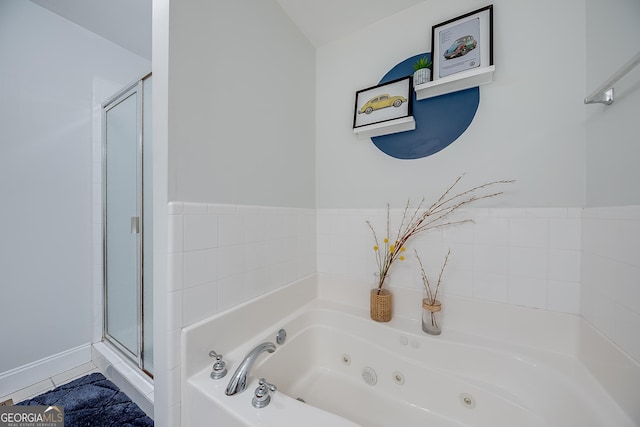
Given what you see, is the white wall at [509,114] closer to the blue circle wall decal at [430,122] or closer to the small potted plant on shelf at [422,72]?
the blue circle wall decal at [430,122]

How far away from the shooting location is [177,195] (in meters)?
0.83

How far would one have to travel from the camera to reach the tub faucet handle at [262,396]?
706 mm

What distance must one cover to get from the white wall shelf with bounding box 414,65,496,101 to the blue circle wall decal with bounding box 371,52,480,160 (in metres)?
0.03

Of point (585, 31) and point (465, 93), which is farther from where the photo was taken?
point (465, 93)

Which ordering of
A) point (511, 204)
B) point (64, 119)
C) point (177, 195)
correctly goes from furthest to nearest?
point (64, 119), point (511, 204), point (177, 195)

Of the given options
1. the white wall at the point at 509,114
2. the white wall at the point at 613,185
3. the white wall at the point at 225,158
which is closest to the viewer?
the white wall at the point at 613,185

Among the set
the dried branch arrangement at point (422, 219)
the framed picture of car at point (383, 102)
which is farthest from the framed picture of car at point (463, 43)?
the dried branch arrangement at point (422, 219)

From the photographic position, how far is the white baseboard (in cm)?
131

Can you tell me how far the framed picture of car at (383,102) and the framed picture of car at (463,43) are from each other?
0.55 feet

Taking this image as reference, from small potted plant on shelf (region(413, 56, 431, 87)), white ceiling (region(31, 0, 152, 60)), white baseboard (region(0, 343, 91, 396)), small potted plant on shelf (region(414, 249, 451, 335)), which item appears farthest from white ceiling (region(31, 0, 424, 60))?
white baseboard (region(0, 343, 91, 396))

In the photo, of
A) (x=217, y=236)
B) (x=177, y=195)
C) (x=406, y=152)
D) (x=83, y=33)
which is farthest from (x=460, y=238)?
(x=83, y=33)

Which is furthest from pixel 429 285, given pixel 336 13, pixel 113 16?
pixel 113 16

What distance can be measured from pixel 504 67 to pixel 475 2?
0.39 m

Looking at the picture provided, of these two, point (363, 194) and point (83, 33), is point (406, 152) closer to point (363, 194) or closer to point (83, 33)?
point (363, 194)
